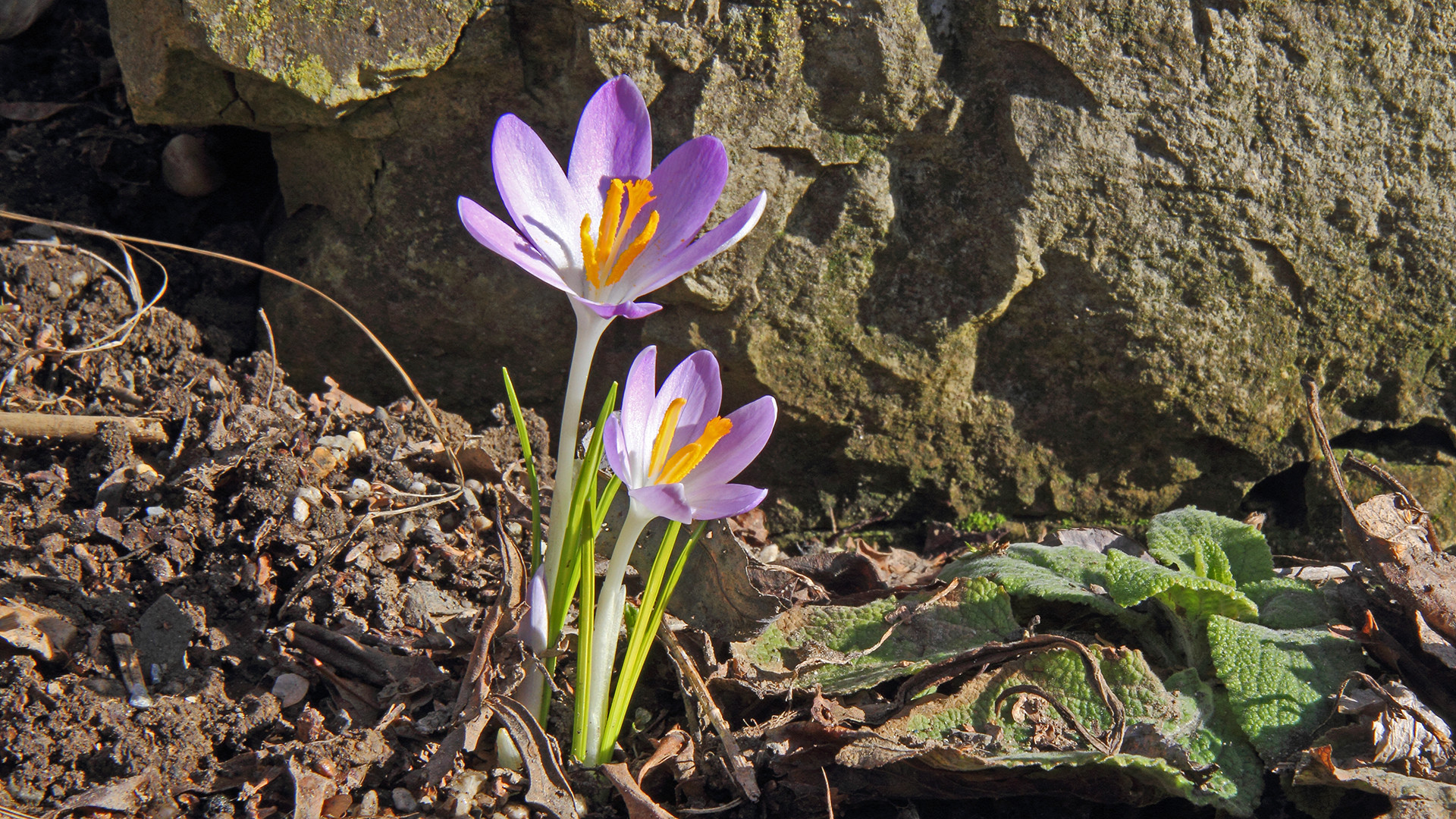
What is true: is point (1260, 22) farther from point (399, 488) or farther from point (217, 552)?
point (217, 552)

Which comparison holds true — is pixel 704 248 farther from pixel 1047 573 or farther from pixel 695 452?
pixel 1047 573

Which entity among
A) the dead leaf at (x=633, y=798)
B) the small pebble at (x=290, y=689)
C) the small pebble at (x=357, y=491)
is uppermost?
the small pebble at (x=357, y=491)

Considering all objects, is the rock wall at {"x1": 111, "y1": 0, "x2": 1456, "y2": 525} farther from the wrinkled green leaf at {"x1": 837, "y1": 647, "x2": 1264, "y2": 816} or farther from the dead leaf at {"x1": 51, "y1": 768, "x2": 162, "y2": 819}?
the dead leaf at {"x1": 51, "y1": 768, "x2": 162, "y2": 819}

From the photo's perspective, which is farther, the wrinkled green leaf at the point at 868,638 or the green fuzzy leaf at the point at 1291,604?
the green fuzzy leaf at the point at 1291,604

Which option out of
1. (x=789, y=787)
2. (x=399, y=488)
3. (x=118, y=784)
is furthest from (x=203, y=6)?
(x=789, y=787)

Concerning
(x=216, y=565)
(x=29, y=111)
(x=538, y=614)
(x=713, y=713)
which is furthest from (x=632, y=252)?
(x=29, y=111)

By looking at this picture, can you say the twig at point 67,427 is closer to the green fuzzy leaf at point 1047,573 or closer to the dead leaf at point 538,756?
the dead leaf at point 538,756

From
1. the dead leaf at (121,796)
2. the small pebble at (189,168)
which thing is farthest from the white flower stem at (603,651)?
the small pebble at (189,168)
